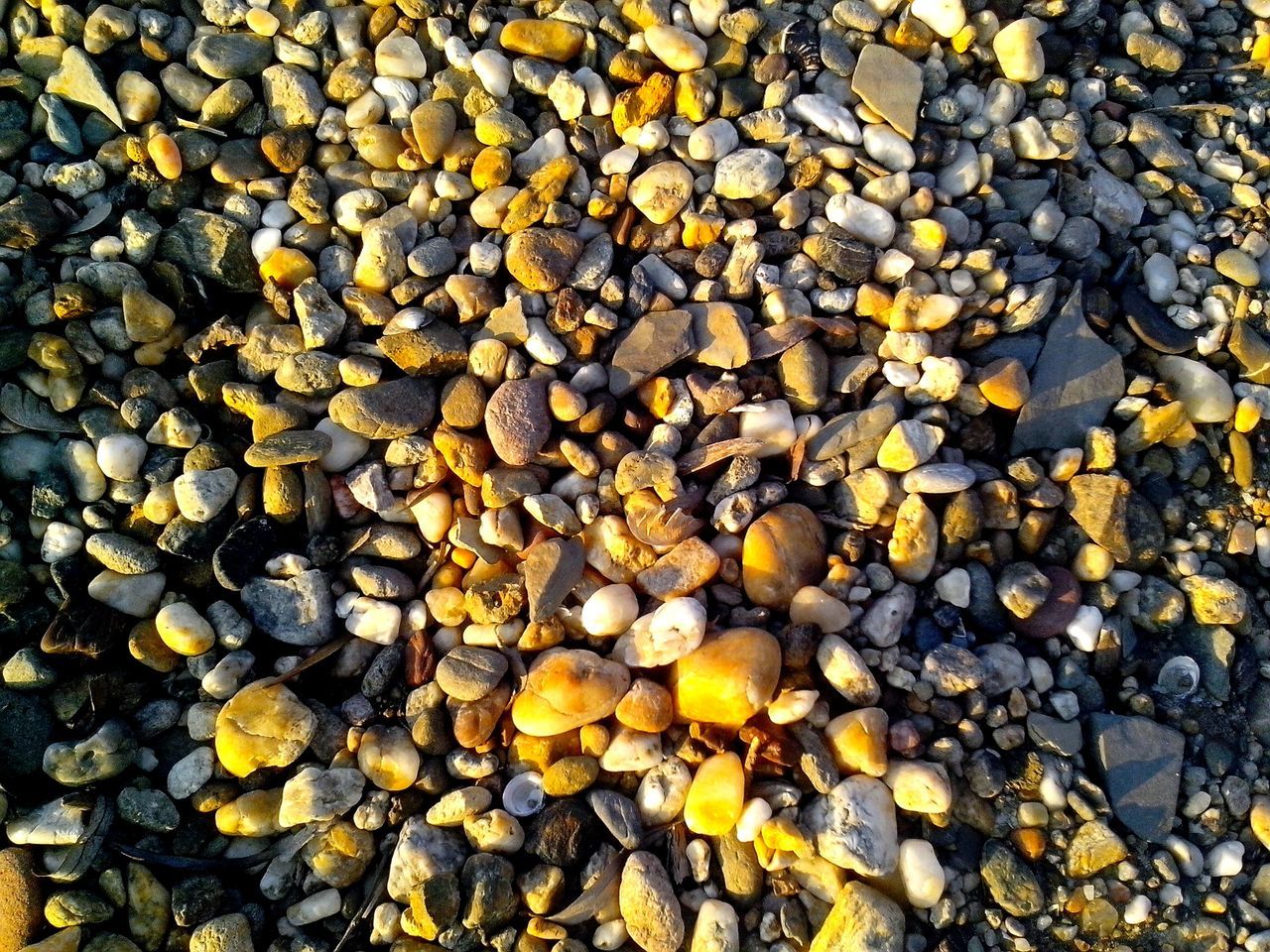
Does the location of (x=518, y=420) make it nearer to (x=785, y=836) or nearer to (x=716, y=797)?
(x=716, y=797)

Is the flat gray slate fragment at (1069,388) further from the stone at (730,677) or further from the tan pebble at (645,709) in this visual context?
the tan pebble at (645,709)

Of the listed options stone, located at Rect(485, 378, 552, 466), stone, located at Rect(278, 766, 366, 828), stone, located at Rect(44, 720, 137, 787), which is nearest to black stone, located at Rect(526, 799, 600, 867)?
stone, located at Rect(278, 766, 366, 828)

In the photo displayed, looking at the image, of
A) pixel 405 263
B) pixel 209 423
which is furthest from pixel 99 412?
pixel 405 263

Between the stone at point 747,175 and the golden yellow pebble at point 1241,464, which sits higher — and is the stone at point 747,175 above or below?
above

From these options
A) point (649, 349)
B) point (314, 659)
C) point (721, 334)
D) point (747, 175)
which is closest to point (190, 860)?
point (314, 659)

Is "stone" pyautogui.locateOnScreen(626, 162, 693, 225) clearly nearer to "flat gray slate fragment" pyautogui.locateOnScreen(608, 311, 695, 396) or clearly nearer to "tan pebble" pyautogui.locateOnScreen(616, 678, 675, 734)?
"flat gray slate fragment" pyautogui.locateOnScreen(608, 311, 695, 396)

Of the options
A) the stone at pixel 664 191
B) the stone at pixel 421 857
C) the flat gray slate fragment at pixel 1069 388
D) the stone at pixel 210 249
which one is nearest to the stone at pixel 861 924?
the stone at pixel 421 857

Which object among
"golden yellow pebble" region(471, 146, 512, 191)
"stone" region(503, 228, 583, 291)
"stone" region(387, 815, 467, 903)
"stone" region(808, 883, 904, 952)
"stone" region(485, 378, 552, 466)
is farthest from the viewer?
"golden yellow pebble" region(471, 146, 512, 191)
